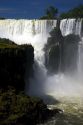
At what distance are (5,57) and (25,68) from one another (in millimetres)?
3708

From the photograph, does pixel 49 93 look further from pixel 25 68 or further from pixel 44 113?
pixel 44 113

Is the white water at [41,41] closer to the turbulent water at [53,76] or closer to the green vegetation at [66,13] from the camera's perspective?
the turbulent water at [53,76]

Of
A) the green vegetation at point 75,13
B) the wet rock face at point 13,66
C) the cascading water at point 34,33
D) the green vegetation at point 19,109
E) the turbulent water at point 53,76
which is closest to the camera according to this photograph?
the green vegetation at point 19,109

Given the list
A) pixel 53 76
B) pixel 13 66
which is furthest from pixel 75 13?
pixel 13 66

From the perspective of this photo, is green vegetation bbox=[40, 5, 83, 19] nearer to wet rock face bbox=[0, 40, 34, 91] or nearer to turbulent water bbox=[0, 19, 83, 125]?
turbulent water bbox=[0, 19, 83, 125]

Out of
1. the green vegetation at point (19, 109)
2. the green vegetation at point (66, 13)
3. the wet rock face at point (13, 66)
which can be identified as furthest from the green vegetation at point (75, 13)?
the green vegetation at point (19, 109)

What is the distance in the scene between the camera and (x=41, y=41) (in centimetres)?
5634

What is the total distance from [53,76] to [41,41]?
8.16 meters

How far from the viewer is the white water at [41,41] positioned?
4416 cm

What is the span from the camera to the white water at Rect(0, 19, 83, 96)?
44156 mm

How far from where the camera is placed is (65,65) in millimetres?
52375

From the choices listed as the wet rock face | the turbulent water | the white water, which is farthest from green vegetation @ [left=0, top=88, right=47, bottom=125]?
the white water

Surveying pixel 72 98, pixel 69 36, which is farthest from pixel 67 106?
pixel 69 36

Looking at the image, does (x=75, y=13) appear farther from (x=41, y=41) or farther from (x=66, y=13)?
(x=41, y=41)
